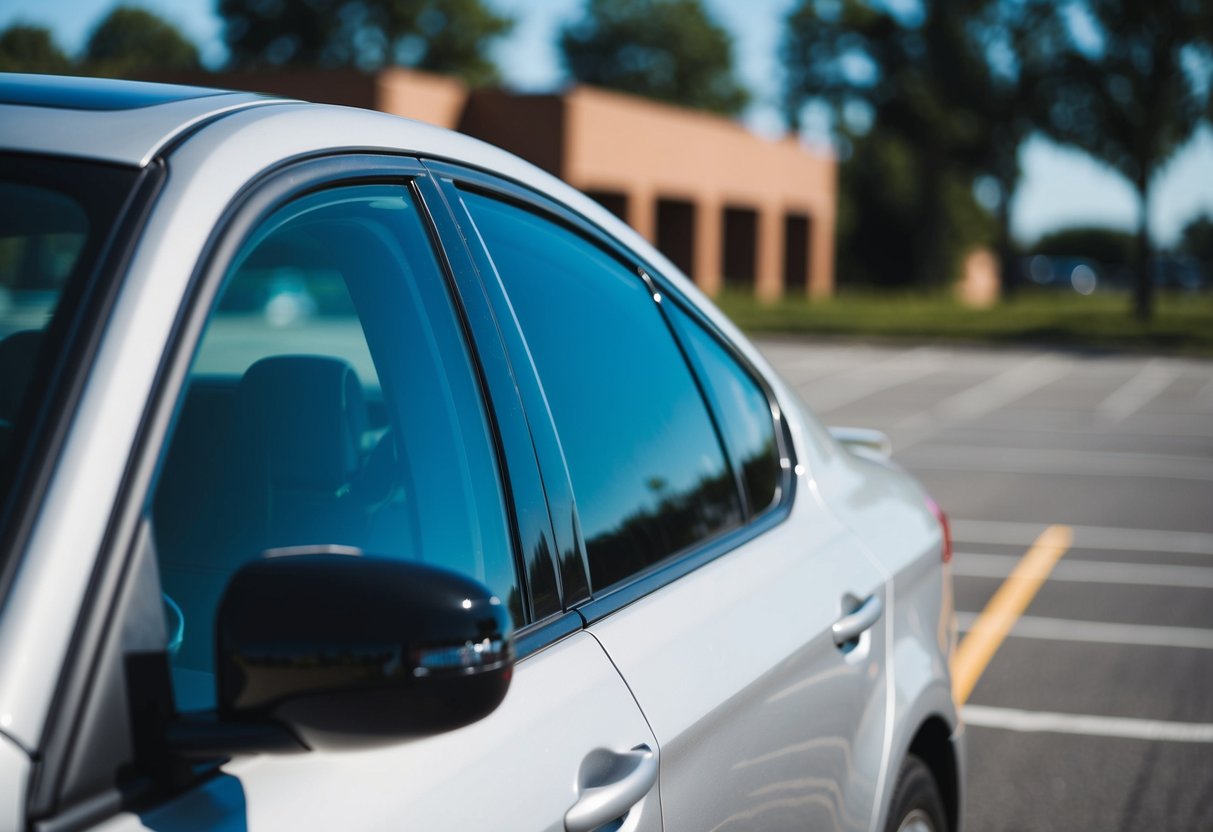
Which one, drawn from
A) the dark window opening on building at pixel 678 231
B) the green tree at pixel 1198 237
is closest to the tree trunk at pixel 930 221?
the dark window opening on building at pixel 678 231

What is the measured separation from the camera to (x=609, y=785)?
64.4 inches

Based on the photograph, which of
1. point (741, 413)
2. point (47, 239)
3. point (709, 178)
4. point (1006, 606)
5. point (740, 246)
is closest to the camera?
point (47, 239)

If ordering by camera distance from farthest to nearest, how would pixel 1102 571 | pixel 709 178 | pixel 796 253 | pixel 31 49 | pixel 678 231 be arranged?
pixel 796 253 < pixel 678 231 < pixel 709 178 < pixel 1102 571 < pixel 31 49

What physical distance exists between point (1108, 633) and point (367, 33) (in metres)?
72.2

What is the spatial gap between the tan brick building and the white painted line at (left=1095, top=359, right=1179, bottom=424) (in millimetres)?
11592

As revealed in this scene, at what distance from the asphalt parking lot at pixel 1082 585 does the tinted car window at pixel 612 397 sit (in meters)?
2.70

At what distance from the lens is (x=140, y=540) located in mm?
1206

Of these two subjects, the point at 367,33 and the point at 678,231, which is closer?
the point at 678,231

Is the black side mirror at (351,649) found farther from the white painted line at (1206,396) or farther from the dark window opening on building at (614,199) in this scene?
the dark window opening on building at (614,199)

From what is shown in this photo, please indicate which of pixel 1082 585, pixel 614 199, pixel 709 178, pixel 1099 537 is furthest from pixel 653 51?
pixel 1082 585

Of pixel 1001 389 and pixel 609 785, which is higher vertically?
pixel 609 785

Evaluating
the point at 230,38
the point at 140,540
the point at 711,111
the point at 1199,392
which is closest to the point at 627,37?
the point at 711,111

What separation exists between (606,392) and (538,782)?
31.4 inches

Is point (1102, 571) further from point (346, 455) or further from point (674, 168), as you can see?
point (674, 168)
